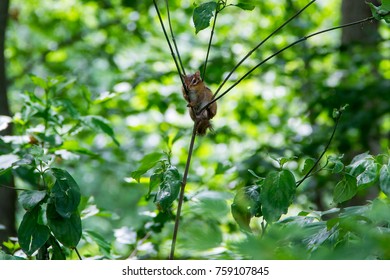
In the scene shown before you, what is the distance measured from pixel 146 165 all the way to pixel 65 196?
18 cm

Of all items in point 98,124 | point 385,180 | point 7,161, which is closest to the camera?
point 385,180

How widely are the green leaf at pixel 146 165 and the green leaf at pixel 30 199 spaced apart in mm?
186

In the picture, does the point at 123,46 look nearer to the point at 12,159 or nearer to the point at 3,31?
the point at 3,31

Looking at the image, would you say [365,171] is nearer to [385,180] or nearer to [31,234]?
[385,180]

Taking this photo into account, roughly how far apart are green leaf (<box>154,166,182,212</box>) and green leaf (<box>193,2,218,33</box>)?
28 centimetres

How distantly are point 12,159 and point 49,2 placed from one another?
4.94 metres

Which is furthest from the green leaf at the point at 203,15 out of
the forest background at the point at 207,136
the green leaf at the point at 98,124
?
the green leaf at the point at 98,124

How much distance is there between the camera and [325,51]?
11.5 ft

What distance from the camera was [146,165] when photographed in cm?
120

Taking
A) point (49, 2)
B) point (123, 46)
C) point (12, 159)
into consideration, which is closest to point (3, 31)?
point (12, 159)

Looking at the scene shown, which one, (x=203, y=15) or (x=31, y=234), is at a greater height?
(x=203, y=15)

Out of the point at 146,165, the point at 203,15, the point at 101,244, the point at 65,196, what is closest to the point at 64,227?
the point at 65,196

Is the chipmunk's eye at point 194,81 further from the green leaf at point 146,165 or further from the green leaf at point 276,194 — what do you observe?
the green leaf at point 276,194

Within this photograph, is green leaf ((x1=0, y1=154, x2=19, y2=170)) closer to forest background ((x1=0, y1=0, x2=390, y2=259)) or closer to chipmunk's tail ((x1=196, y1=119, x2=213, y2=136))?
forest background ((x1=0, y1=0, x2=390, y2=259))
